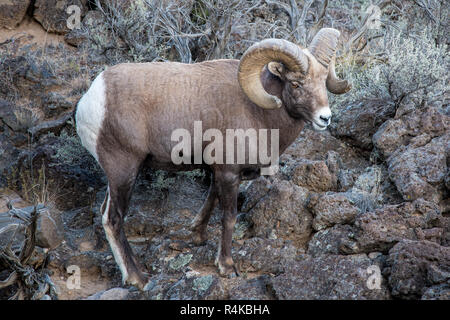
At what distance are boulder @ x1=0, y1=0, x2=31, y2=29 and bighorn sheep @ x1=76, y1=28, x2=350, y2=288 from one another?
17.4ft

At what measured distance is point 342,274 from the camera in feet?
13.6

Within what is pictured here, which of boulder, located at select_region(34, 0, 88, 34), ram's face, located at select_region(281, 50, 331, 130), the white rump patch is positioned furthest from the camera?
boulder, located at select_region(34, 0, 88, 34)

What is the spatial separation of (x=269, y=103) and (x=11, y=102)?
492 centimetres

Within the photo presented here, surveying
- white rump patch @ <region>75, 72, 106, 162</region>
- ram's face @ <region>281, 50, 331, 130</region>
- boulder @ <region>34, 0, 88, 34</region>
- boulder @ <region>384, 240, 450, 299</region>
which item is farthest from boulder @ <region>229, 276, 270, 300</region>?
boulder @ <region>34, 0, 88, 34</region>

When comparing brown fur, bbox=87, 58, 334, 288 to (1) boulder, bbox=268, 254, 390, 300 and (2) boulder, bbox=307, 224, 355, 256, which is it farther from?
(2) boulder, bbox=307, 224, 355, 256

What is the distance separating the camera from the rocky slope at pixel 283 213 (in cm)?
417

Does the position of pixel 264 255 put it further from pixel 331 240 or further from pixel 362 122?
A: pixel 362 122

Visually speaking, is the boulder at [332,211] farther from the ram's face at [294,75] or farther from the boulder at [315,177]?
the ram's face at [294,75]

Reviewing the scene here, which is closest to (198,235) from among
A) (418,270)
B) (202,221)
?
(202,221)

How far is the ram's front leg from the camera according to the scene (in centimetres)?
459

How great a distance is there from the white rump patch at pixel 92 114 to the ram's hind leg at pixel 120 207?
276 mm

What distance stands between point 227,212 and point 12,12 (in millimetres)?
6674

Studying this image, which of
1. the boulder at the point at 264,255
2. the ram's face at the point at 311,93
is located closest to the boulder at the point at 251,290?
the boulder at the point at 264,255
